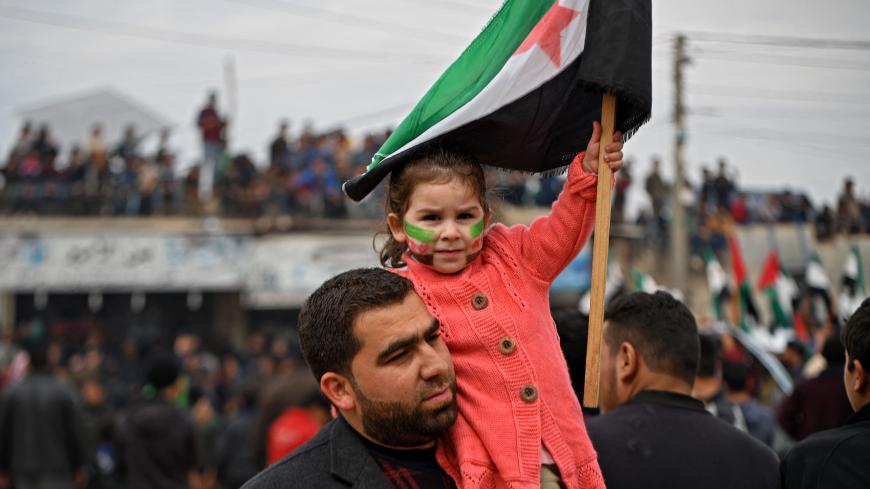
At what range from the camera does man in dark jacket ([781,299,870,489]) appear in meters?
3.05

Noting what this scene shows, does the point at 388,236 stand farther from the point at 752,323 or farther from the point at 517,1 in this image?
the point at 752,323

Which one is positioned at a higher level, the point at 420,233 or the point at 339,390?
the point at 420,233

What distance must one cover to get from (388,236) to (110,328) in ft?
64.9

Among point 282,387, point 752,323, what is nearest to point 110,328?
point 752,323

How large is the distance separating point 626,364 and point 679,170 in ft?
53.5

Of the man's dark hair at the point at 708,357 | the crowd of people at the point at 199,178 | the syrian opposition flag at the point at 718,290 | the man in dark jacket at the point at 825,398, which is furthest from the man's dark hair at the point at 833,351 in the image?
the crowd of people at the point at 199,178

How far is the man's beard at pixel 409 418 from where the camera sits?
2.86 meters

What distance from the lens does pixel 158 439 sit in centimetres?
850

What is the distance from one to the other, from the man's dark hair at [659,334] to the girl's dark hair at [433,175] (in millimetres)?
1084

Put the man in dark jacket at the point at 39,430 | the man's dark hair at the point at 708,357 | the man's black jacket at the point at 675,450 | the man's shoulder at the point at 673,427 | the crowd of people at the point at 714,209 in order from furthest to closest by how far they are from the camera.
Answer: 1. the crowd of people at the point at 714,209
2. the man in dark jacket at the point at 39,430
3. the man's dark hair at the point at 708,357
4. the man's shoulder at the point at 673,427
5. the man's black jacket at the point at 675,450

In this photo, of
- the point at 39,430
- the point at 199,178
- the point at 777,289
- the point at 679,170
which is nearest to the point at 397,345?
the point at 39,430

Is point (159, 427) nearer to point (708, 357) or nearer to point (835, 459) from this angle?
point (708, 357)

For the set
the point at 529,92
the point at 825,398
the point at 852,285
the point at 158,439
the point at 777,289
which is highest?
the point at 529,92

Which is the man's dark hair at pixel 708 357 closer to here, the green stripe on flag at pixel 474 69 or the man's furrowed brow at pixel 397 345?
the green stripe on flag at pixel 474 69
